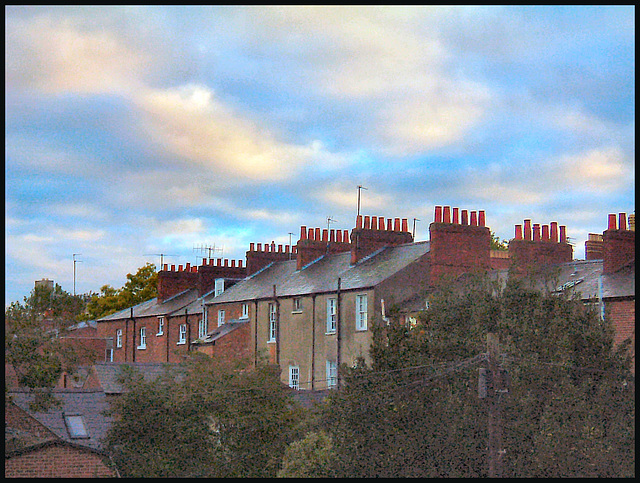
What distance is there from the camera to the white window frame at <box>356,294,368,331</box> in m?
42.1

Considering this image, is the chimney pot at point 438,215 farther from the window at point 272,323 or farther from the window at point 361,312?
the window at point 272,323

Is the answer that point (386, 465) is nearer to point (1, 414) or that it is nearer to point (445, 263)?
point (1, 414)

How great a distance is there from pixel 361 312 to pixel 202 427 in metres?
15.3

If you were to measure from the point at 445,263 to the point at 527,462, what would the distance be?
68.5ft

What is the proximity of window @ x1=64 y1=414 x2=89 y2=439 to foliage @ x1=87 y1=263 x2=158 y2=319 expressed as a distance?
152 ft

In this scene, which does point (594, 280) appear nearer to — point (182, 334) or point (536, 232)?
point (536, 232)

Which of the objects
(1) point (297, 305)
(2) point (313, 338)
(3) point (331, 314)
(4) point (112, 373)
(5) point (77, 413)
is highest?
(1) point (297, 305)

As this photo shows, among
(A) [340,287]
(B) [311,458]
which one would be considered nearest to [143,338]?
(A) [340,287]

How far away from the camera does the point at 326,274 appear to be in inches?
1909

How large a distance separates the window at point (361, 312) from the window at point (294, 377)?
595 centimetres

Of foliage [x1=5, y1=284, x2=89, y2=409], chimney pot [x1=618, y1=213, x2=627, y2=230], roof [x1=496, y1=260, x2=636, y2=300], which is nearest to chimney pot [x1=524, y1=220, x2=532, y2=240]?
roof [x1=496, y1=260, x2=636, y2=300]

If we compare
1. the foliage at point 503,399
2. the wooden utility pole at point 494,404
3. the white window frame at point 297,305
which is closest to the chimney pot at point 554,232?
the white window frame at point 297,305

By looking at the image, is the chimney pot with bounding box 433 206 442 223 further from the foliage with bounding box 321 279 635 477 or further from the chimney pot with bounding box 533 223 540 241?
the foliage with bounding box 321 279 635 477

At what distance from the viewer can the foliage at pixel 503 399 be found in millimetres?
22203
